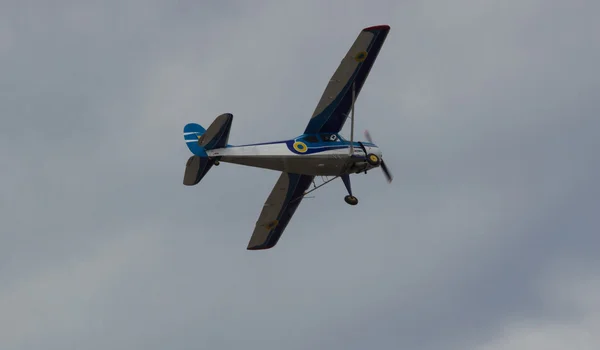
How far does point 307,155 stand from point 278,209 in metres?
4.96

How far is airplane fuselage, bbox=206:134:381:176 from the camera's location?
177ft

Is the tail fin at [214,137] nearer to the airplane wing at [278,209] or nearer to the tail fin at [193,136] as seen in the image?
the tail fin at [193,136]

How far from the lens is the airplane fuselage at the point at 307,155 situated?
54000 millimetres

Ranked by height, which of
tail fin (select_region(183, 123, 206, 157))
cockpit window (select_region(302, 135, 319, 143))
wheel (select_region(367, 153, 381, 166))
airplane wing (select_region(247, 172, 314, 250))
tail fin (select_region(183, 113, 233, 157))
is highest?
tail fin (select_region(183, 113, 233, 157))

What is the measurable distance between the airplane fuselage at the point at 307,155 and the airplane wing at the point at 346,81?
0.58m

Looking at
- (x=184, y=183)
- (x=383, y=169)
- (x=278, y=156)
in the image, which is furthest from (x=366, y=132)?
(x=184, y=183)

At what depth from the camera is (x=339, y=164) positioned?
56562mm

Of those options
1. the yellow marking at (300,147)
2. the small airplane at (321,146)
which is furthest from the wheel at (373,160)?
the yellow marking at (300,147)

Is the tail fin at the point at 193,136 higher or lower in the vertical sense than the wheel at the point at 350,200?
higher

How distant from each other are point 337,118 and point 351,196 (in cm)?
337

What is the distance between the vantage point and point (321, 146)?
5612cm

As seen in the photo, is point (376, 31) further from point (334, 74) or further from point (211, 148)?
point (211, 148)

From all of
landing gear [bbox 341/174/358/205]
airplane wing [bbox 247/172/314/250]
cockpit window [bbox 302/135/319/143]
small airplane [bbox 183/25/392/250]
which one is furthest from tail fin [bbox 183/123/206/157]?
landing gear [bbox 341/174/358/205]

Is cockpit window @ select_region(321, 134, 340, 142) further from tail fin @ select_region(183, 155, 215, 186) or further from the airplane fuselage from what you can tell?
tail fin @ select_region(183, 155, 215, 186)
